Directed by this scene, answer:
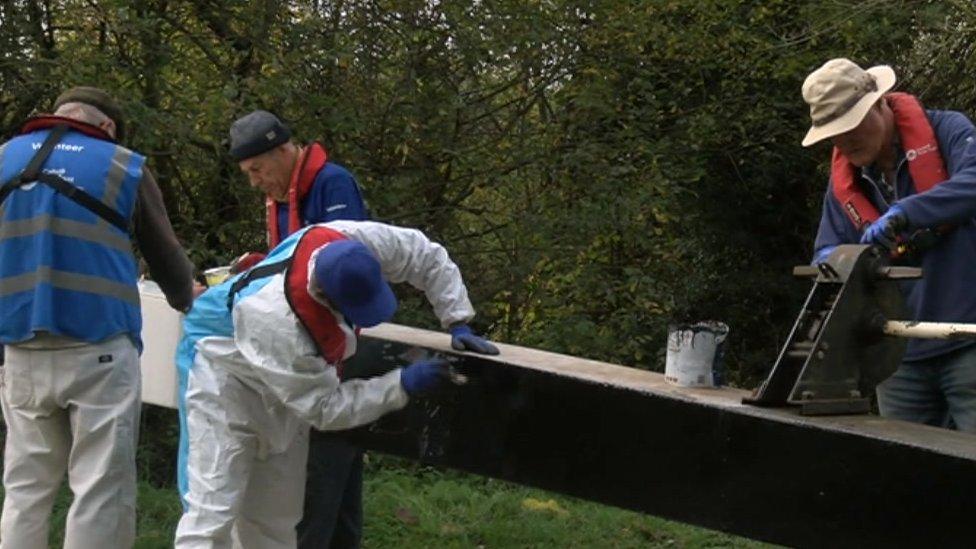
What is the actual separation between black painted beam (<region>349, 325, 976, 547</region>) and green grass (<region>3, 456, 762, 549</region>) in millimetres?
1572

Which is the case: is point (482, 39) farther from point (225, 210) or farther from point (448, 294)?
point (448, 294)

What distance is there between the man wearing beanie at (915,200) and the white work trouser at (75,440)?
2497 mm

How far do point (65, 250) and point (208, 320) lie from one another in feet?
2.43

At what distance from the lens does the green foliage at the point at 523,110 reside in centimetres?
809

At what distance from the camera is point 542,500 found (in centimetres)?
760

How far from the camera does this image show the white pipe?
4.05 m

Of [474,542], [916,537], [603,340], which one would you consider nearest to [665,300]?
[603,340]

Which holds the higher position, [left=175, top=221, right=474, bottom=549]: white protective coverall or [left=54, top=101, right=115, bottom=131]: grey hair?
[left=54, top=101, right=115, bottom=131]: grey hair

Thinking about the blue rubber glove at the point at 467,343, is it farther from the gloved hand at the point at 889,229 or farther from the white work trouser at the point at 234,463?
the gloved hand at the point at 889,229

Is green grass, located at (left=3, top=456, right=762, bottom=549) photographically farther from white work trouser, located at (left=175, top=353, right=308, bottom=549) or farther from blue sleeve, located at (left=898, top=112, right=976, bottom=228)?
blue sleeve, located at (left=898, top=112, right=976, bottom=228)

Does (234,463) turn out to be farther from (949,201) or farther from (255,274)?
(949,201)

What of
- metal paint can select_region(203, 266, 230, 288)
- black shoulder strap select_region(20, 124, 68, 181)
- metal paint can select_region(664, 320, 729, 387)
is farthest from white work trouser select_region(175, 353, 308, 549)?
metal paint can select_region(664, 320, 729, 387)

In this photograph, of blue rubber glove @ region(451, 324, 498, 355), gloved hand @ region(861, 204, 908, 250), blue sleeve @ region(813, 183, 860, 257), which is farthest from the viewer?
blue rubber glove @ region(451, 324, 498, 355)

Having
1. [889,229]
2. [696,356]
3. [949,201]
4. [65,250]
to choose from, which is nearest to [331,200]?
[65,250]
